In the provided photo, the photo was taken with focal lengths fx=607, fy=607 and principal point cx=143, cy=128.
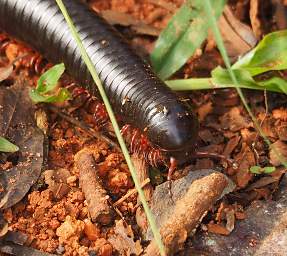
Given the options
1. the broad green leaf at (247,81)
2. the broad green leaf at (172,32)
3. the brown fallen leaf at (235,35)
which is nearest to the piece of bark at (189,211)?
the broad green leaf at (247,81)

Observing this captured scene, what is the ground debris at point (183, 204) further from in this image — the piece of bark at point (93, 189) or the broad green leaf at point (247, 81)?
the broad green leaf at point (247, 81)

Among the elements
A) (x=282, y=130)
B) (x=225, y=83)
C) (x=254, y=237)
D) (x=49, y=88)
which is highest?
(x=49, y=88)

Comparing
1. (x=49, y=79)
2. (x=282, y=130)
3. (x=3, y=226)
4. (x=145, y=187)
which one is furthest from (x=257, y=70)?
(x=3, y=226)

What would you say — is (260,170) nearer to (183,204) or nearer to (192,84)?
(183,204)

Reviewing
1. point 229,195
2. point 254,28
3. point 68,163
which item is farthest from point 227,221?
point 254,28

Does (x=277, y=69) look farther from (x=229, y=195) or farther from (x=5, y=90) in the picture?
(x=5, y=90)

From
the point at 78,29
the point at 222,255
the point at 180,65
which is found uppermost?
the point at 78,29

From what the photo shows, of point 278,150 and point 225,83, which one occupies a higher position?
point 225,83
